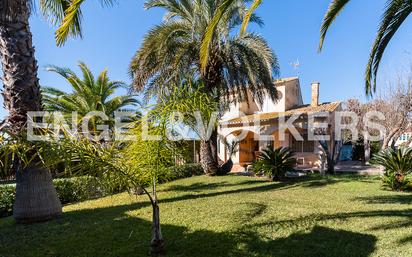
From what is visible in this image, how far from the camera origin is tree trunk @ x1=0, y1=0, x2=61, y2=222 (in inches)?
279

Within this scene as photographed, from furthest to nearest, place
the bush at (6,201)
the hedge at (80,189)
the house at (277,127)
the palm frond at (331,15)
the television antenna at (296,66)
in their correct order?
the television antenna at (296,66)
the house at (277,127)
the bush at (6,201)
the palm frond at (331,15)
the hedge at (80,189)

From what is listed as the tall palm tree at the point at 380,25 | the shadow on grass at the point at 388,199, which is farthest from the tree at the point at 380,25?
the shadow on grass at the point at 388,199

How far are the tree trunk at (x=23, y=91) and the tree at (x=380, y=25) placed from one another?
7793 mm

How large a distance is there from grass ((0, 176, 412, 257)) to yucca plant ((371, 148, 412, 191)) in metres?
1.13

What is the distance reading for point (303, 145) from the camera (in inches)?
899

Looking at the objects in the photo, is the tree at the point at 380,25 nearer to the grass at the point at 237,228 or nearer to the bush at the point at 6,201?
the grass at the point at 237,228

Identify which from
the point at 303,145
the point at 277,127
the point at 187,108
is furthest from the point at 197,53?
the point at 303,145

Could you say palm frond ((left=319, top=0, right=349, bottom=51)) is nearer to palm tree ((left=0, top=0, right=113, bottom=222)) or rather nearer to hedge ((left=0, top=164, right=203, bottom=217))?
hedge ((left=0, top=164, right=203, bottom=217))

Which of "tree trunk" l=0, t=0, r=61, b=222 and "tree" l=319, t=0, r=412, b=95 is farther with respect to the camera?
"tree trunk" l=0, t=0, r=61, b=222

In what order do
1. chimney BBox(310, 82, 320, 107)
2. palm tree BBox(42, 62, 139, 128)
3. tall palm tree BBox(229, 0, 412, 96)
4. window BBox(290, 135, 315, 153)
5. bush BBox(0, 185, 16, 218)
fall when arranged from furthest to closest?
chimney BBox(310, 82, 320, 107) → window BBox(290, 135, 315, 153) → palm tree BBox(42, 62, 139, 128) → bush BBox(0, 185, 16, 218) → tall palm tree BBox(229, 0, 412, 96)

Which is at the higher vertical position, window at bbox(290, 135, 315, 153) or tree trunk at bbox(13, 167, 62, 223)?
window at bbox(290, 135, 315, 153)

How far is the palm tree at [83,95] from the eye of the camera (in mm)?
17484

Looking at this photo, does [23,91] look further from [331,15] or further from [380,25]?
[380,25]

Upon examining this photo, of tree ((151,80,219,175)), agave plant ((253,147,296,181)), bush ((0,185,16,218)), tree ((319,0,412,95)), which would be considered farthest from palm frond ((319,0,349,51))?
bush ((0,185,16,218))
